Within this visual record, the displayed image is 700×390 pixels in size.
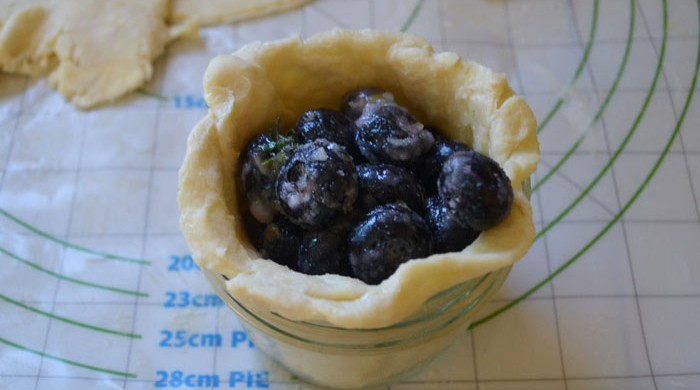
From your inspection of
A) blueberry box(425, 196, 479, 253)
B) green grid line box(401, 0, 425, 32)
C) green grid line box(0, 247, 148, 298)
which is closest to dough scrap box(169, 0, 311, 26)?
green grid line box(401, 0, 425, 32)

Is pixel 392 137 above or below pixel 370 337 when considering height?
above

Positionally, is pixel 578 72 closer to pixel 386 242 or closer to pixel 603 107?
pixel 603 107

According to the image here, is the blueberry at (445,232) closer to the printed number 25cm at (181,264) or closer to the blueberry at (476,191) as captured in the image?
the blueberry at (476,191)

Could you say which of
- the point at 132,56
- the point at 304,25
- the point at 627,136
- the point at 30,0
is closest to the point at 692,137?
the point at 627,136

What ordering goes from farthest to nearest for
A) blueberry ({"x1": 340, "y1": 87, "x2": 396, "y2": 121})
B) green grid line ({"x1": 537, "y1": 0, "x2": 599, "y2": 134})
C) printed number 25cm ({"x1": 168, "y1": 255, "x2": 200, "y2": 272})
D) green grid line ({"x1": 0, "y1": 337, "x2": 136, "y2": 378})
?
green grid line ({"x1": 537, "y1": 0, "x2": 599, "y2": 134}), printed number 25cm ({"x1": 168, "y1": 255, "x2": 200, "y2": 272}), green grid line ({"x1": 0, "y1": 337, "x2": 136, "y2": 378}), blueberry ({"x1": 340, "y1": 87, "x2": 396, "y2": 121})

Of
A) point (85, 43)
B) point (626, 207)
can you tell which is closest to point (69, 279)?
point (85, 43)

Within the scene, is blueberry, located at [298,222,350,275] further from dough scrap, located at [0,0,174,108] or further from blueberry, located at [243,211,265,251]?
dough scrap, located at [0,0,174,108]
